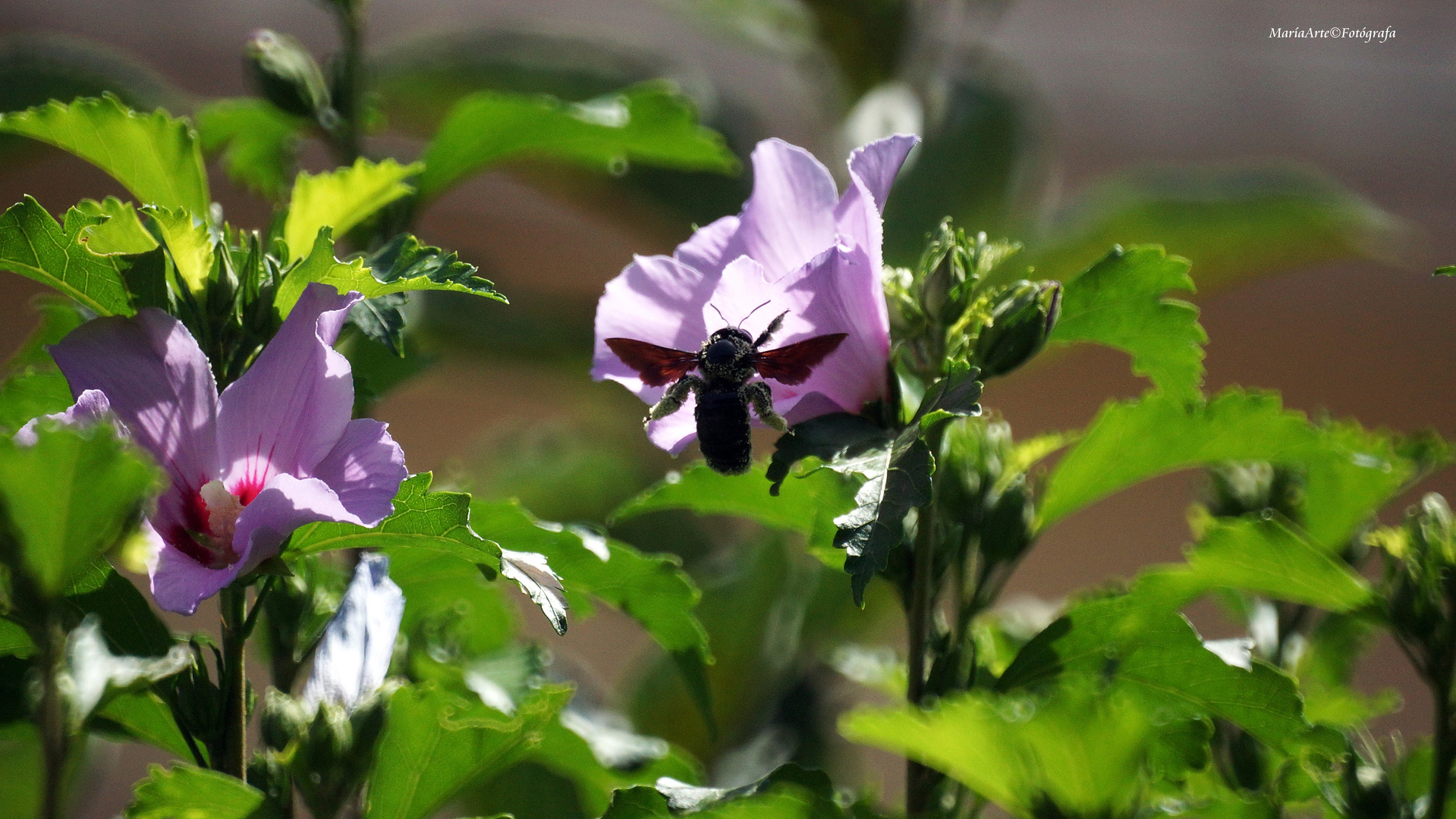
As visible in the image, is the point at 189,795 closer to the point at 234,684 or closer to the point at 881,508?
the point at 234,684

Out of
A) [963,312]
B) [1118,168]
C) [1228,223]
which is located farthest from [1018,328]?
[1118,168]

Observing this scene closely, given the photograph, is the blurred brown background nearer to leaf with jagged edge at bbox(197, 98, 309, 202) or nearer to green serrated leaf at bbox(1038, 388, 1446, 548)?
leaf with jagged edge at bbox(197, 98, 309, 202)

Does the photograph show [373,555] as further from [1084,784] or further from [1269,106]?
[1269,106]

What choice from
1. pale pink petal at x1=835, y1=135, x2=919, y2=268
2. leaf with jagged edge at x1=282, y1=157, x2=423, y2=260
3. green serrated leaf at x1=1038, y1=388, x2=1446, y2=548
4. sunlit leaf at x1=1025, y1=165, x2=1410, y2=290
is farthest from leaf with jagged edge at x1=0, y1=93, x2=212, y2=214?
sunlit leaf at x1=1025, y1=165, x2=1410, y2=290

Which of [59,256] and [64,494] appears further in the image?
[59,256]

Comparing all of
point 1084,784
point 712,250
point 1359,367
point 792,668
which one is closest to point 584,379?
point 792,668

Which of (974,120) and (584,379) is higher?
(974,120)

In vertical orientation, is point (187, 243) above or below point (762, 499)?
above

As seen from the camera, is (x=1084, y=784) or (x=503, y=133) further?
(x=503, y=133)
